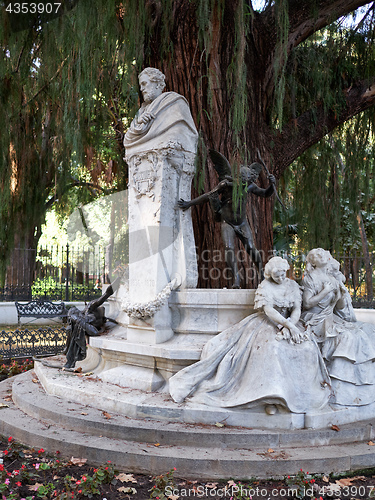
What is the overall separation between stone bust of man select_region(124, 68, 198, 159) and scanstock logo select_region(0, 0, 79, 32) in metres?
1.18

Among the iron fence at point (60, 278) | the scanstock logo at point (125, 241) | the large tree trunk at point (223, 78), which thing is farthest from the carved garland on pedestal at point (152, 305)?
the iron fence at point (60, 278)

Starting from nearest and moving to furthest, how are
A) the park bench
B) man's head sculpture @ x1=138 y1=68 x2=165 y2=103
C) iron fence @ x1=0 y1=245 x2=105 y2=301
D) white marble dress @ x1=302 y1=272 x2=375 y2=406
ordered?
white marble dress @ x1=302 y1=272 x2=375 y2=406 < man's head sculpture @ x1=138 y1=68 x2=165 y2=103 < the park bench < iron fence @ x1=0 y1=245 x2=105 y2=301

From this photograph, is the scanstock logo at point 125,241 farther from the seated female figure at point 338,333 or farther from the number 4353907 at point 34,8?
the number 4353907 at point 34,8

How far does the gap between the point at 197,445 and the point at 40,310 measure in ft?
34.0

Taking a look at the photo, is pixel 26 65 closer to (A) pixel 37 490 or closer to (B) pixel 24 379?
(B) pixel 24 379

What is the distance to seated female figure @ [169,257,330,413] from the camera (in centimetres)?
414

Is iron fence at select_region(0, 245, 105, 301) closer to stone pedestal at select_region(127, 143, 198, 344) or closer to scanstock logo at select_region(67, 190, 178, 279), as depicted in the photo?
scanstock logo at select_region(67, 190, 178, 279)

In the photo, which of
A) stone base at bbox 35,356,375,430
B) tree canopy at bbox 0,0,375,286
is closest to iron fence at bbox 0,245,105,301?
tree canopy at bbox 0,0,375,286

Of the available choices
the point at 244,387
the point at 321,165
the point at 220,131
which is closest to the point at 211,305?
the point at 244,387

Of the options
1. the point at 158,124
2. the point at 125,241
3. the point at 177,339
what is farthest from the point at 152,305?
the point at 125,241

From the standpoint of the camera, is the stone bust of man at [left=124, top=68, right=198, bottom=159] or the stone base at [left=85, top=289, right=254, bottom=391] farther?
the stone bust of man at [left=124, top=68, right=198, bottom=159]

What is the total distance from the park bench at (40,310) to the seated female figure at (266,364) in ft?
30.3

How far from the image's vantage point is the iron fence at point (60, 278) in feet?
50.4

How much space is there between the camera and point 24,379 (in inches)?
234
